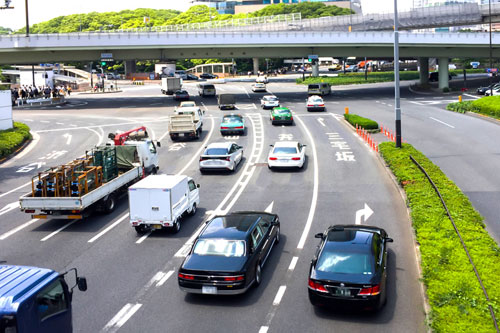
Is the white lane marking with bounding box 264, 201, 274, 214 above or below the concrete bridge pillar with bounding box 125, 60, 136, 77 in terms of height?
below

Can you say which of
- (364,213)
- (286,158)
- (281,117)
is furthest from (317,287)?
(281,117)

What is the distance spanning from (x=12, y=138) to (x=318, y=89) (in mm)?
40284

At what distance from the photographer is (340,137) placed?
4125 cm

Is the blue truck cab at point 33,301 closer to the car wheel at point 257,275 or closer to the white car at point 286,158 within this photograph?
the car wheel at point 257,275

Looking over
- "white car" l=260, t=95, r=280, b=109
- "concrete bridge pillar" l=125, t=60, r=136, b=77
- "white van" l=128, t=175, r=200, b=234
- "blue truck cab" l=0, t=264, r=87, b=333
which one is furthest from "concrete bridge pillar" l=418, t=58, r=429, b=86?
"blue truck cab" l=0, t=264, r=87, b=333

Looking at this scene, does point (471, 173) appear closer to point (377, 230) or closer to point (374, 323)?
point (377, 230)

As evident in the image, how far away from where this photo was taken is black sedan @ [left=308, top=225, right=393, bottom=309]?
1310 centimetres

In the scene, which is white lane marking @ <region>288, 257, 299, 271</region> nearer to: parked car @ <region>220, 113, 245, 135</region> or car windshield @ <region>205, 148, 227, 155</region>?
car windshield @ <region>205, 148, 227, 155</region>

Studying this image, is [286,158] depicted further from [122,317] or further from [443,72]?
[443,72]

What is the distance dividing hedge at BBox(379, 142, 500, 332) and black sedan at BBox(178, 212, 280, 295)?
4503mm

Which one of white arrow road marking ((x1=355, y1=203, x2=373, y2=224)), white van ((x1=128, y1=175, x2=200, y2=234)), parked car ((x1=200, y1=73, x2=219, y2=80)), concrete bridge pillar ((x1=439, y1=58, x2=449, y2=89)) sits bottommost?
white arrow road marking ((x1=355, y1=203, x2=373, y2=224))

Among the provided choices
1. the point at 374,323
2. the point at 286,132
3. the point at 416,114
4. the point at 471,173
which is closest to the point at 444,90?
the point at 416,114

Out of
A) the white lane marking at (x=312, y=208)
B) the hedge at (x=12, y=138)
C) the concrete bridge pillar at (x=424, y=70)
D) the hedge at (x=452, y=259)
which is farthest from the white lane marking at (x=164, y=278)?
the concrete bridge pillar at (x=424, y=70)

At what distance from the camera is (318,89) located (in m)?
70.6
